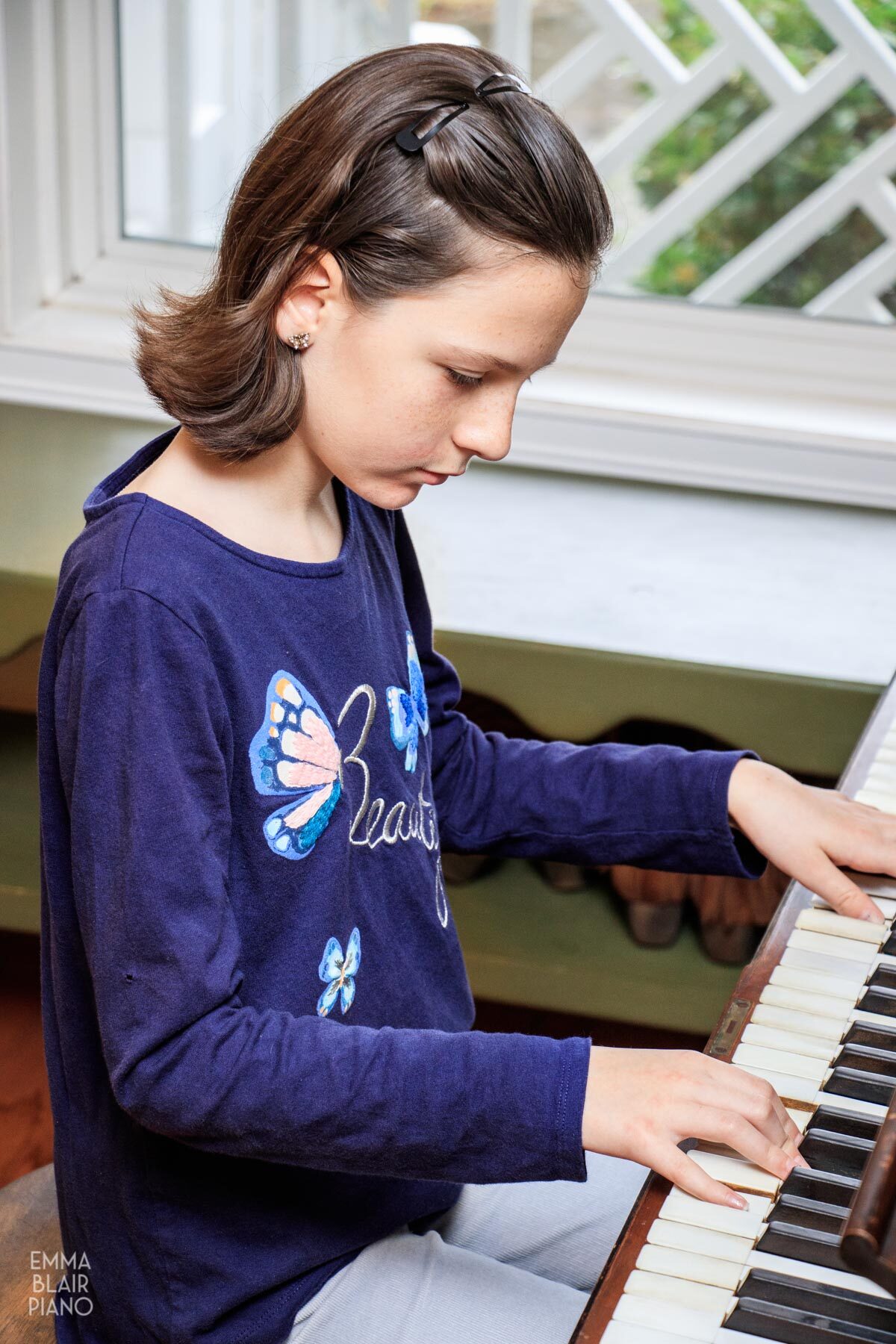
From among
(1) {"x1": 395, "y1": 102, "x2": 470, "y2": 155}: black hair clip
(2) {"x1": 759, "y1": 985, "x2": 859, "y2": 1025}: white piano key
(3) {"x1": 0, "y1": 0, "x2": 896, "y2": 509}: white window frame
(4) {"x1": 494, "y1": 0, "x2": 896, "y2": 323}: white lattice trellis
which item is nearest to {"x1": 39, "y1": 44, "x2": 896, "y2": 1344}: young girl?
(1) {"x1": 395, "y1": 102, "x2": 470, "y2": 155}: black hair clip

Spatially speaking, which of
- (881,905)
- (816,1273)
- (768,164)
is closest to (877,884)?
(881,905)

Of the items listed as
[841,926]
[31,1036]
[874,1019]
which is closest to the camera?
[874,1019]

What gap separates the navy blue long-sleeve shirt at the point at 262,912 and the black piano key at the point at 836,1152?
108mm

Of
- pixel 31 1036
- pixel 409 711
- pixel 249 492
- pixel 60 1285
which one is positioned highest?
pixel 249 492

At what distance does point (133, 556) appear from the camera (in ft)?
2.46

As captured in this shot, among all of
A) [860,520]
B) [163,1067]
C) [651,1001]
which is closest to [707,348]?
[860,520]

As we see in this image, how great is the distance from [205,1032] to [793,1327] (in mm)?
303

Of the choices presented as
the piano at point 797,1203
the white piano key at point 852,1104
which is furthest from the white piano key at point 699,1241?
the white piano key at point 852,1104

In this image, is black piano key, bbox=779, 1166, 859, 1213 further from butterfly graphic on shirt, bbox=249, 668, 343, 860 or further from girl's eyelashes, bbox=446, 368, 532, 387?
girl's eyelashes, bbox=446, 368, 532, 387

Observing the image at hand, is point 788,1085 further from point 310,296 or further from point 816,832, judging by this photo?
point 310,296

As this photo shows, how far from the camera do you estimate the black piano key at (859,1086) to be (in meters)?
0.72

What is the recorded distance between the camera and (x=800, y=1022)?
78 cm

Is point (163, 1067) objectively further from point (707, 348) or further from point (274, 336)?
point (707, 348)

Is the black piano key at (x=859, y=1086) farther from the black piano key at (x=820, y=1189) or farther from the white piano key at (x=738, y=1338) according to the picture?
the white piano key at (x=738, y=1338)
